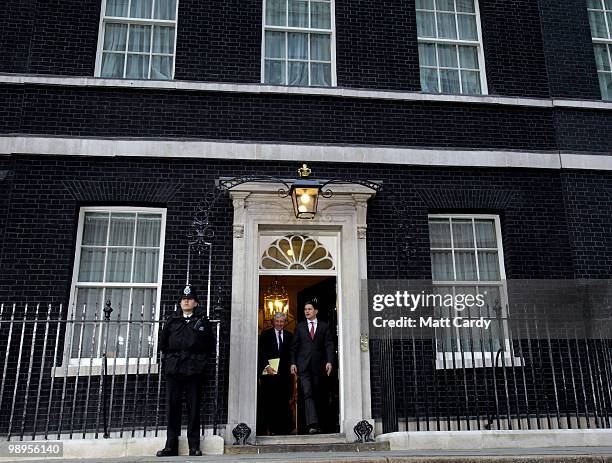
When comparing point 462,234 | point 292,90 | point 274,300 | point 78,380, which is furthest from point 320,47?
point 78,380

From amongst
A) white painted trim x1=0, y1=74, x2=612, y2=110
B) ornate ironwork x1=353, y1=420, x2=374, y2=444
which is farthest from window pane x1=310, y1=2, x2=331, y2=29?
ornate ironwork x1=353, y1=420, x2=374, y2=444

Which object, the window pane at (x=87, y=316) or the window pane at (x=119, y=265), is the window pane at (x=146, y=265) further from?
the window pane at (x=87, y=316)

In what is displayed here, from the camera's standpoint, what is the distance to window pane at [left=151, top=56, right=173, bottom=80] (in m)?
8.91

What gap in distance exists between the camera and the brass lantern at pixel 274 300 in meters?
10.7

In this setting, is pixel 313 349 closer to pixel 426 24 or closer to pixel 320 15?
pixel 320 15

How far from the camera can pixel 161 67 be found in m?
8.97

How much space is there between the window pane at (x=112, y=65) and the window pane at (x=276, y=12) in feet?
7.90

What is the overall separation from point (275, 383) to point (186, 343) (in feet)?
6.76

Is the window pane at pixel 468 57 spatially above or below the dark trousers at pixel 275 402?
above

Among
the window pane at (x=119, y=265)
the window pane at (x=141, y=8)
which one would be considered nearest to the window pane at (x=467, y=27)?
the window pane at (x=141, y=8)

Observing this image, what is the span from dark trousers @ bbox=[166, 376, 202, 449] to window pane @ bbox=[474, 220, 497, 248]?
15.4 feet

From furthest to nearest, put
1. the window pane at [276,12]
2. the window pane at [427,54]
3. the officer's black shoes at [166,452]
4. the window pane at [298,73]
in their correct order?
the window pane at [427,54]
the window pane at [276,12]
the window pane at [298,73]
the officer's black shoes at [166,452]

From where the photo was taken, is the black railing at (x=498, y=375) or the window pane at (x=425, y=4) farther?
the window pane at (x=425, y=4)

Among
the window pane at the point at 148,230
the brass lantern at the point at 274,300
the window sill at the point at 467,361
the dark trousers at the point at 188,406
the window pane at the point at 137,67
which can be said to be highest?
the window pane at the point at 137,67
